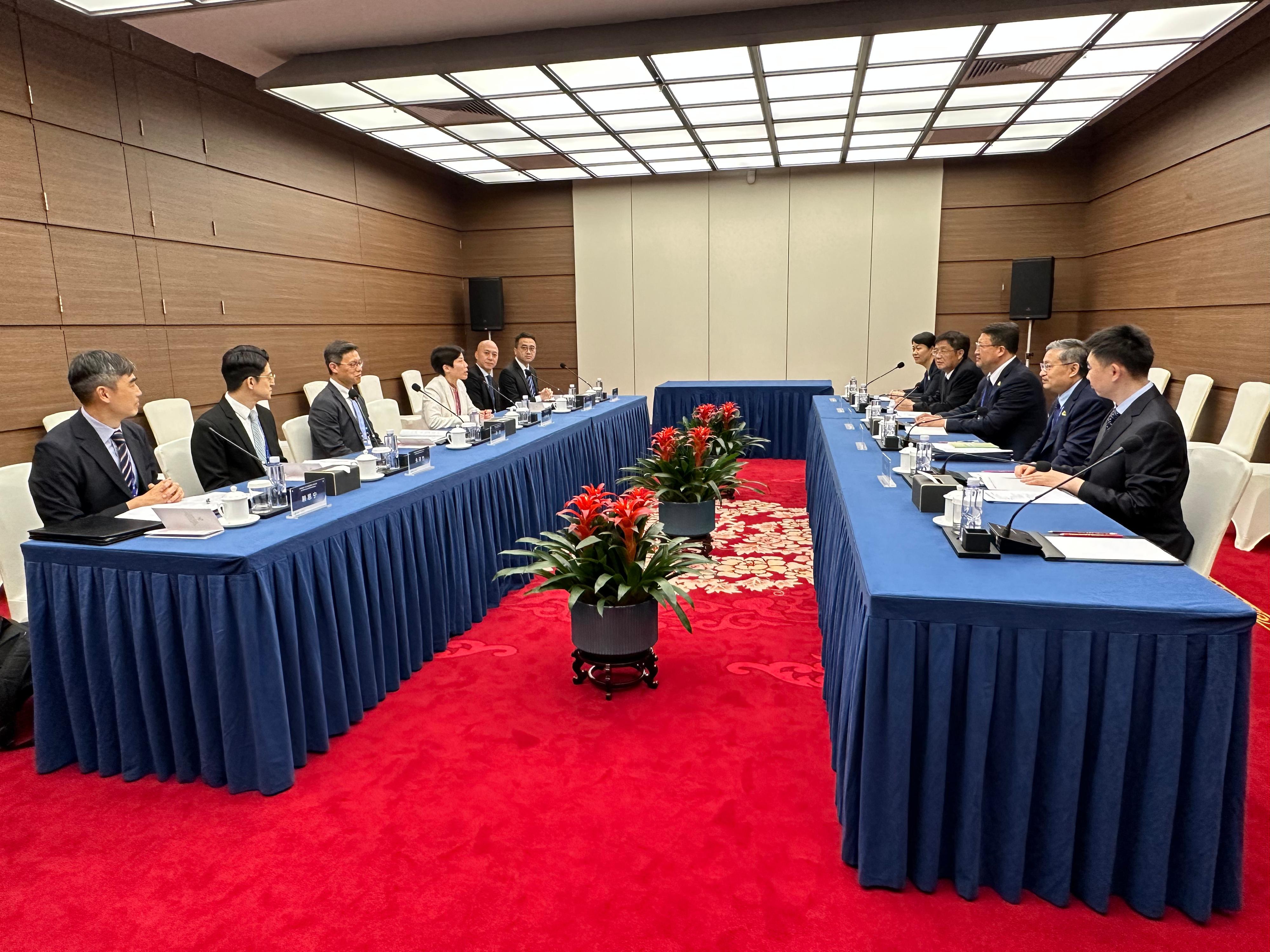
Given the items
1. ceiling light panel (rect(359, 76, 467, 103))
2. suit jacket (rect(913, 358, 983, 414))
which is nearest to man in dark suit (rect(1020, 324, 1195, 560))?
suit jacket (rect(913, 358, 983, 414))

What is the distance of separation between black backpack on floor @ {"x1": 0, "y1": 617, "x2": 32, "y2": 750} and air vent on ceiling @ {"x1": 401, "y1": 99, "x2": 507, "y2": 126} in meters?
4.73

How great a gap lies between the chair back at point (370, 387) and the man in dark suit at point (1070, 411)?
578 centimetres

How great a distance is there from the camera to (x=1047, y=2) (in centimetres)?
426

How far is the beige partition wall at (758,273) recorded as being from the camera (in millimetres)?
9008

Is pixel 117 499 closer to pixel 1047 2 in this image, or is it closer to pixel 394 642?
pixel 394 642

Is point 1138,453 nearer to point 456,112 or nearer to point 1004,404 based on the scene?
point 1004,404

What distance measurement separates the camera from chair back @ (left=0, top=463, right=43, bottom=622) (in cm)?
270

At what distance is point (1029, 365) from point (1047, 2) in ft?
17.1

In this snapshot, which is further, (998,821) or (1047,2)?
(1047,2)

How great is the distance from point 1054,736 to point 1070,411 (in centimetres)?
229

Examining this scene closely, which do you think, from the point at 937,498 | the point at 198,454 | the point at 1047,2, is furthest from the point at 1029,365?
the point at 198,454

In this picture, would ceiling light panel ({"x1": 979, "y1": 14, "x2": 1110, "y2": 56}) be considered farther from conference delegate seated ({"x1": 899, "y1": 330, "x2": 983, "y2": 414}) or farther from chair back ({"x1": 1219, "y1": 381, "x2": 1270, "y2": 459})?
chair back ({"x1": 1219, "y1": 381, "x2": 1270, "y2": 459})

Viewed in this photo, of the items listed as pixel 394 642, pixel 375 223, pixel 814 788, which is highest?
pixel 375 223

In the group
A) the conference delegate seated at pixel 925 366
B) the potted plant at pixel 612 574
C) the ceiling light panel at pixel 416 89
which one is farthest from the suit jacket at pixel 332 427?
the conference delegate seated at pixel 925 366
